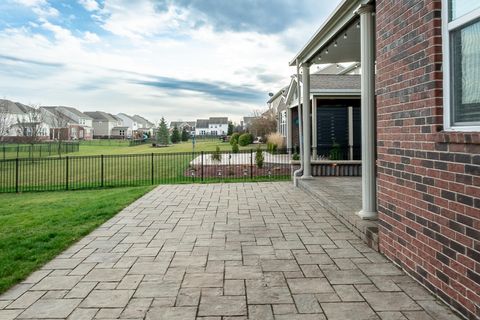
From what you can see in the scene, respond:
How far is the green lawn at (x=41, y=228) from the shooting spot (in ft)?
12.5

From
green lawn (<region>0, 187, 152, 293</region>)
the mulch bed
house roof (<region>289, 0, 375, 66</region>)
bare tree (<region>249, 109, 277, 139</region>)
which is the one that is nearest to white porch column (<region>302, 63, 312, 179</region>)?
house roof (<region>289, 0, 375, 66</region>)

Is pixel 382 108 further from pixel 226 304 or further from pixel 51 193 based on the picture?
pixel 51 193

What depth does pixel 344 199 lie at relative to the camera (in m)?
6.51

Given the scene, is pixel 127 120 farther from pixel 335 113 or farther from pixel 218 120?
pixel 335 113

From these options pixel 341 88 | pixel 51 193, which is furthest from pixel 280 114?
pixel 51 193

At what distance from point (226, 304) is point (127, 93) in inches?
1243

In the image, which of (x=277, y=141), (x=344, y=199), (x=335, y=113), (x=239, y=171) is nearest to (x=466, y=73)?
(x=344, y=199)

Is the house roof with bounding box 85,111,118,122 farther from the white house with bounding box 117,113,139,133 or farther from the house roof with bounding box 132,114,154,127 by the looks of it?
the house roof with bounding box 132,114,154,127

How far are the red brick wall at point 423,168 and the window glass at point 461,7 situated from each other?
0.44 feet

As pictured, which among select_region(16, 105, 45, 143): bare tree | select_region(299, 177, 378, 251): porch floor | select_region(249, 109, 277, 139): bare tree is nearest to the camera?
select_region(299, 177, 378, 251): porch floor

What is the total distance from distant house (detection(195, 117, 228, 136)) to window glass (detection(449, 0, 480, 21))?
9990cm

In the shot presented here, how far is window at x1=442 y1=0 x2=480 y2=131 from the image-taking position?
245 centimetres

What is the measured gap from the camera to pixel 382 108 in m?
3.90

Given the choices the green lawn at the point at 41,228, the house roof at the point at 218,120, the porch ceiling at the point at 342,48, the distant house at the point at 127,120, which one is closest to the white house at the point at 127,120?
the distant house at the point at 127,120
